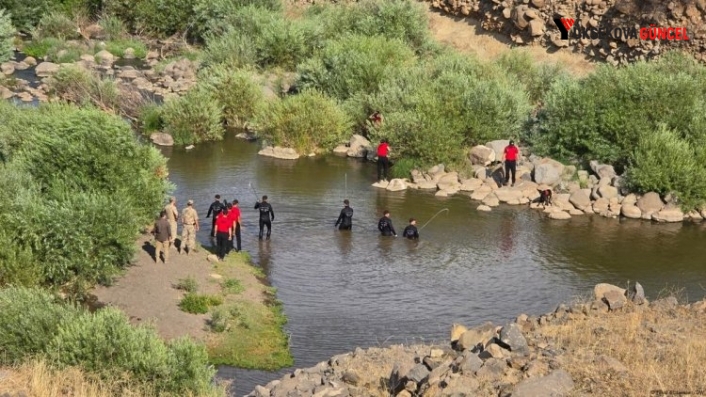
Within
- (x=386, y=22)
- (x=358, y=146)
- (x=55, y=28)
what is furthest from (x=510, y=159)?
(x=55, y=28)

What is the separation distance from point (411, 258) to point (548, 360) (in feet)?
43.9

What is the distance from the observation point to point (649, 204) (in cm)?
3859

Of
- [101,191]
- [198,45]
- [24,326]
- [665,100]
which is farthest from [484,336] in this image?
[198,45]

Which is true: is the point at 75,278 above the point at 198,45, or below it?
below

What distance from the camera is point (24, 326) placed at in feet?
73.5

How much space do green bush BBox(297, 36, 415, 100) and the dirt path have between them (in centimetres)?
827

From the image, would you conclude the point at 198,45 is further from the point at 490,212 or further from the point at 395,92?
the point at 490,212

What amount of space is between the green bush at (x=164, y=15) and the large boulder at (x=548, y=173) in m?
38.2

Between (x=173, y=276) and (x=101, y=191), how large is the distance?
345 cm

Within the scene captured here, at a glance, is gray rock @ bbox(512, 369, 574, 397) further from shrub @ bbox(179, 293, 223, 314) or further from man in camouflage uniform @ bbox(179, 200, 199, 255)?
→ man in camouflage uniform @ bbox(179, 200, 199, 255)

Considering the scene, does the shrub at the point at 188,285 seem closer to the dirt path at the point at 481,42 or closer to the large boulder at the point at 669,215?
the large boulder at the point at 669,215

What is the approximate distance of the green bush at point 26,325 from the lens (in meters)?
22.2

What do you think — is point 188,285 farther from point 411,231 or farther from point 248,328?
point 411,231

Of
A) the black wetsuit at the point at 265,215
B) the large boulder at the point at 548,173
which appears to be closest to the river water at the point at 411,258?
the black wetsuit at the point at 265,215
